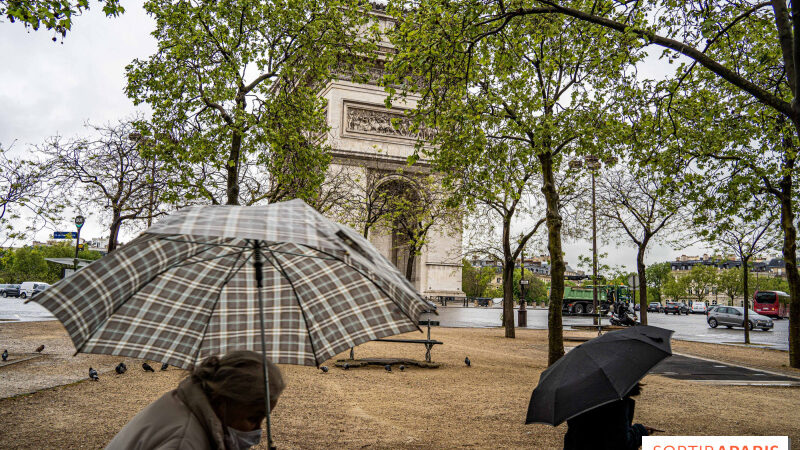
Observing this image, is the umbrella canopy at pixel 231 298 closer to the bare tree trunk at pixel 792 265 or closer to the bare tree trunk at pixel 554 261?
the bare tree trunk at pixel 554 261

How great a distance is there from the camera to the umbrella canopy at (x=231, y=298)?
2.87 m

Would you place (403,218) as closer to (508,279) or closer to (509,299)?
(508,279)

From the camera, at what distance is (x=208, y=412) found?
2059mm

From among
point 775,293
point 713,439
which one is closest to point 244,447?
point 713,439

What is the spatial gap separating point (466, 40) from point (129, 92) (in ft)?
27.3

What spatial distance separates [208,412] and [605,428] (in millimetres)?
2380

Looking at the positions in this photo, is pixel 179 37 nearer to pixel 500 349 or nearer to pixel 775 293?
pixel 500 349

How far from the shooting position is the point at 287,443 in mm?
6082

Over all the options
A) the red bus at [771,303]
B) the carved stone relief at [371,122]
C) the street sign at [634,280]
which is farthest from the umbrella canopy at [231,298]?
the red bus at [771,303]

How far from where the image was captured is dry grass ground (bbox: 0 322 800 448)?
636 cm

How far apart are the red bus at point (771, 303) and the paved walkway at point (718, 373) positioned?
48436mm

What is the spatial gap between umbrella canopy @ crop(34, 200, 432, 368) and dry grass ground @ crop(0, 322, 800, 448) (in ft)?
4.55

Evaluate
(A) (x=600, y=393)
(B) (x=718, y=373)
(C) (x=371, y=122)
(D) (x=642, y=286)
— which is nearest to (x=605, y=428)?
(A) (x=600, y=393)

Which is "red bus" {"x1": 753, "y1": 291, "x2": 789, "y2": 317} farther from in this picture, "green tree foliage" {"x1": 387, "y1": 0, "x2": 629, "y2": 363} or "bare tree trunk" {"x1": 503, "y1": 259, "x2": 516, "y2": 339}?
"green tree foliage" {"x1": 387, "y1": 0, "x2": 629, "y2": 363}
